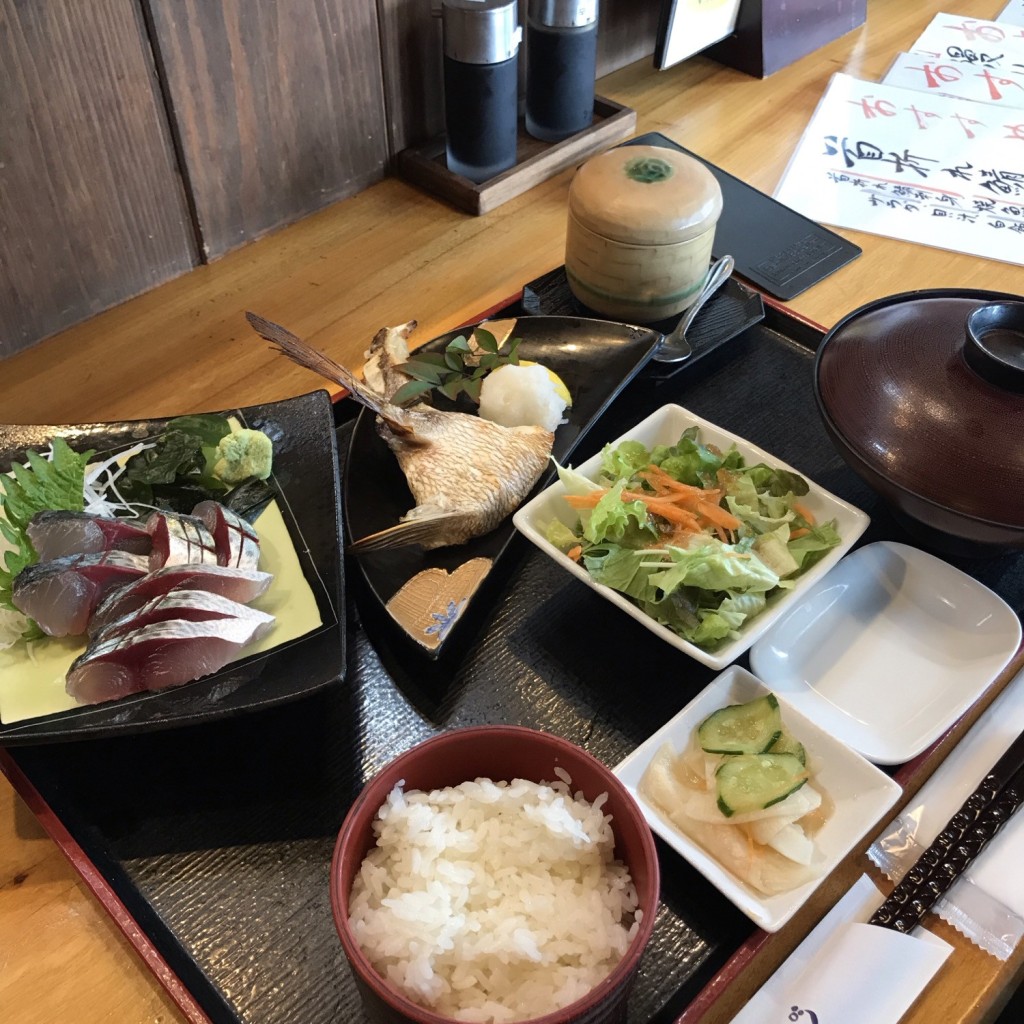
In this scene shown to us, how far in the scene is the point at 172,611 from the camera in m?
0.89

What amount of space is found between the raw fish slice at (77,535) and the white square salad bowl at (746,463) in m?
0.44

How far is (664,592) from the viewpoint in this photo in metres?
0.99

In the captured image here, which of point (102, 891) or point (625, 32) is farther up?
point (625, 32)

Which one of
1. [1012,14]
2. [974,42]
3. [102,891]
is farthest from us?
[1012,14]

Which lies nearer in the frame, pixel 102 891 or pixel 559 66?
pixel 102 891

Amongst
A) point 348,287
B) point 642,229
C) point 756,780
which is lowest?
point 348,287

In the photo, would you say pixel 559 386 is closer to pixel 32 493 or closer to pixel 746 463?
pixel 746 463

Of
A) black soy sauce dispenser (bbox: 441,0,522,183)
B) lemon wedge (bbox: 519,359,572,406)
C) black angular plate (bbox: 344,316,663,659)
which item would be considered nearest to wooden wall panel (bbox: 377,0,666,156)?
black soy sauce dispenser (bbox: 441,0,522,183)

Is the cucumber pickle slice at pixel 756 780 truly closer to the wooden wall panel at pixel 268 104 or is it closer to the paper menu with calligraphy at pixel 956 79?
the wooden wall panel at pixel 268 104

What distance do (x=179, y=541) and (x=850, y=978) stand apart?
783 mm

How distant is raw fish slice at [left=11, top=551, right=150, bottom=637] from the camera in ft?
2.99

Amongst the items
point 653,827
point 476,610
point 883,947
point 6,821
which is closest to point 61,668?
point 6,821

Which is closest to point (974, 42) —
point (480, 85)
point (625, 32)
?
point (625, 32)

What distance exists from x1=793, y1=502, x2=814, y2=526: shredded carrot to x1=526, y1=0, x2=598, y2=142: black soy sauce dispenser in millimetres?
1098
